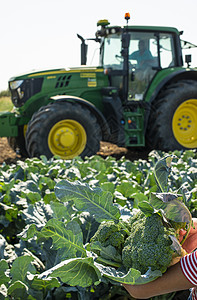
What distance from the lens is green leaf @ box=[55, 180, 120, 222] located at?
1.34m

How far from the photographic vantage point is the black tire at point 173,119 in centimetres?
702

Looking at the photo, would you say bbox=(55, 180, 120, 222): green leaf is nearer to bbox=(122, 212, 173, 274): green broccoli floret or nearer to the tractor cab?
bbox=(122, 212, 173, 274): green broccoli floret

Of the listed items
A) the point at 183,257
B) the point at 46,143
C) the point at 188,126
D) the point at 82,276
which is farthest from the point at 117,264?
the point at 188,126

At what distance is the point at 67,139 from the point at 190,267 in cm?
552

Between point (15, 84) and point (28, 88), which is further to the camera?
point (15, 84)

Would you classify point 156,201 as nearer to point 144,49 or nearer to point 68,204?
point 68,204

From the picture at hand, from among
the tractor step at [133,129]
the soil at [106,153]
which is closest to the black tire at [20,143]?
the soil at [106,153]

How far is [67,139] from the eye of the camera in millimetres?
6574

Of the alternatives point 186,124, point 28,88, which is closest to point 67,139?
point 28,88

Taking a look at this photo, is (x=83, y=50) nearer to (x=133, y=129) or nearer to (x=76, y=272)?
(x=133, y=129)

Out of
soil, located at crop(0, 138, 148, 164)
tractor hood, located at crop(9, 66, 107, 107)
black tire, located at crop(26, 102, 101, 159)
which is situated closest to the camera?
black tire, located at crop(26, 102, 101, 159)

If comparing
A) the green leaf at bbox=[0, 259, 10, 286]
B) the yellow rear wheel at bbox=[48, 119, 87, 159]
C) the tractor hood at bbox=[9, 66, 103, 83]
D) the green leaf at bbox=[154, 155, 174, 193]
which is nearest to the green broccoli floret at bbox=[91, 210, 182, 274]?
the green leaf at bbox=[154, 155, 174, 193]

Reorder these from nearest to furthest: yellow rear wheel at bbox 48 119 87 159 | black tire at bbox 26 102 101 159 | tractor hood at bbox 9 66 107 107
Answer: black tire at bbox 26 102 101 159, yellow rear wheel at bbox 48 119 87 159, tractor hood at bbox 9 66 107 107

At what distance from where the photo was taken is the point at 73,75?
23.8 feet
